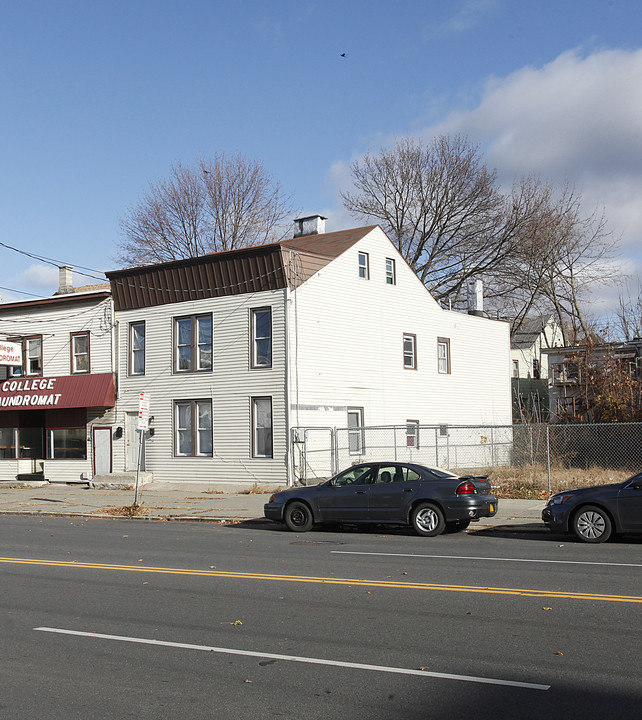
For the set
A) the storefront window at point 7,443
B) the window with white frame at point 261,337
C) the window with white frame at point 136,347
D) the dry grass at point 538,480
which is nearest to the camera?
the dry grass at point 538,480

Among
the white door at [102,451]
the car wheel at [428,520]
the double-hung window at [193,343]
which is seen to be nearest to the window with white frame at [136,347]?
the double-hung window at [193,343]

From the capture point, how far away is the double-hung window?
96.3 feet

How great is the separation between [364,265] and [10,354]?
14.3 metres

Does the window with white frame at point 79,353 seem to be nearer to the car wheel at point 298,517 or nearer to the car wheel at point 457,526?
the car wheel at point 298,517

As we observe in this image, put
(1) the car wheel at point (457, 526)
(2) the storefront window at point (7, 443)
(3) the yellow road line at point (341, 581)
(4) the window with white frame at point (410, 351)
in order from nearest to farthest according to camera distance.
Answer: (3) the yellow road line at point (341, 581)
(1) the car wheel at point (457, 526)
(4) the window with white frame at point (410, 351)
(2) the storefront window at point (7, 443)

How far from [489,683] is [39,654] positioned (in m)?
3.96

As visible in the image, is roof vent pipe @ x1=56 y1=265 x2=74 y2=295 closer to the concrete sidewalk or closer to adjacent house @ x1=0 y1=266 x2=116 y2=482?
adjacent house @ x1=0 y1=266 x2=116 y2=482

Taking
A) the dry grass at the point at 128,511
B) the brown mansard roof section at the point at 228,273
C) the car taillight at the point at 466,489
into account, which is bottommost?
the dry grass at the point at 128,511

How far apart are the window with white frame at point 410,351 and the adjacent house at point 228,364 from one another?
7 centimetres

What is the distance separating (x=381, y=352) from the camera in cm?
3200

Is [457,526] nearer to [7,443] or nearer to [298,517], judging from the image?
[298,517]

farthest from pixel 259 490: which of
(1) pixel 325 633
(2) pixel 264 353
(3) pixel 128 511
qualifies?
(1) pixel 325 633

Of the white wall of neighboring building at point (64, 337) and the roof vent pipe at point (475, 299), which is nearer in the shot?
the white wall of neighboring building at point (64, 337)

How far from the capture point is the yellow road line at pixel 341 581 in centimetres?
958
